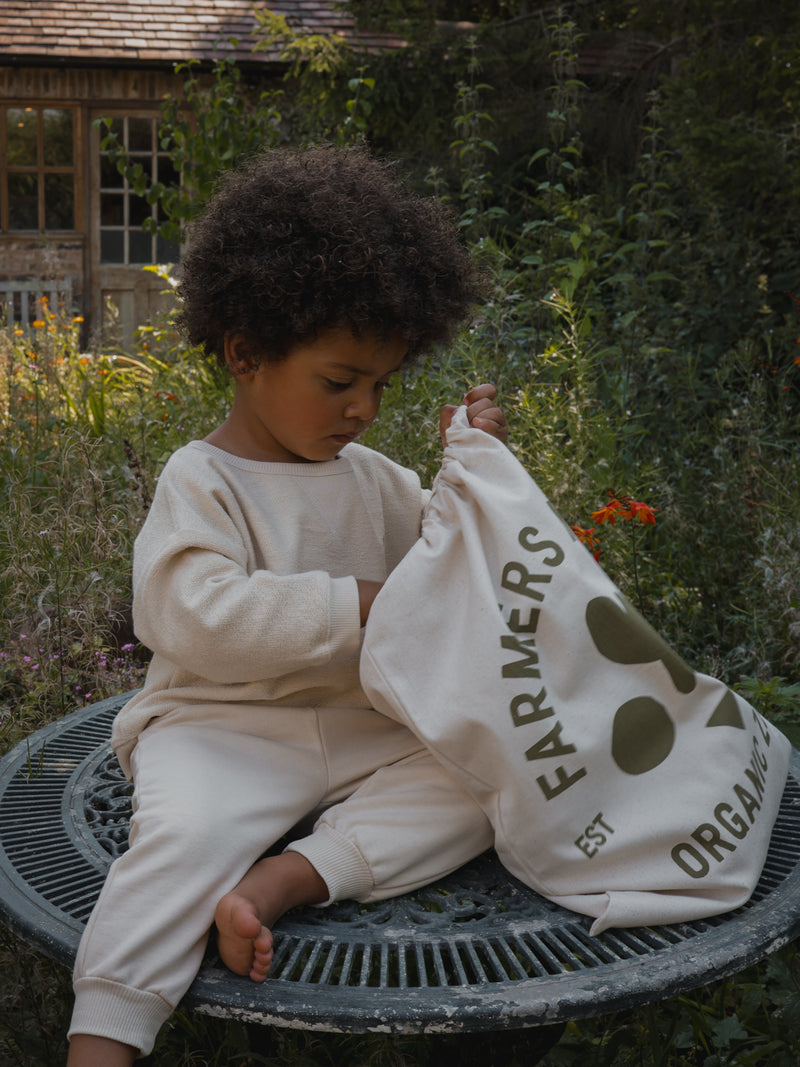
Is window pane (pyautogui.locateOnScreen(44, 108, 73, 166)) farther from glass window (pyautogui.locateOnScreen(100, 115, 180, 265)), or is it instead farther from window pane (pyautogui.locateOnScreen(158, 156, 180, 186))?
window pane (pyautogui.locateOnScreen(158, 156, 180, 186))

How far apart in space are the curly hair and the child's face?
0.09 ft

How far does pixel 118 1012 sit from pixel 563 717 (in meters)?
0.71

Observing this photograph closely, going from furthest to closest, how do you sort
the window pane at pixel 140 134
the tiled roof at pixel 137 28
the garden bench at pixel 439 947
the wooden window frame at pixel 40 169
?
the window pane at pixel 140 134, the wooden window frame at pixel 40 169, the tiled roof at pixel 137 28, the garden bench at pixel 439 947

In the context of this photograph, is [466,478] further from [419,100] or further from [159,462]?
[419,100]

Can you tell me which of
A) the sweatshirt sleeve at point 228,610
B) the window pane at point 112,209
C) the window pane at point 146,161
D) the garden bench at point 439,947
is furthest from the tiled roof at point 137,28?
the garden bench at point 439,947

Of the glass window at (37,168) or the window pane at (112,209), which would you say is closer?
the glass window at (37,168)

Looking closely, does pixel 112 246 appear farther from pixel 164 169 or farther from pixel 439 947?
pixel 439 947

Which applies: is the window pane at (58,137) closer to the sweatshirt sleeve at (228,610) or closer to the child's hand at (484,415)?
the child's hand at (484,415)

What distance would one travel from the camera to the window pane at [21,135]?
35.4 ft

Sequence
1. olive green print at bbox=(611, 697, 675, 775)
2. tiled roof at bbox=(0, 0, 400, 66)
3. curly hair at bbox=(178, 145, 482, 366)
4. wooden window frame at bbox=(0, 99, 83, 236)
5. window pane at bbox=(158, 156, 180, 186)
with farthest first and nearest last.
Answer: window pane at bbox=(158, 156, 180, 186), wooden window frame at bbox=(0, 99, 83, 236), tiled roof at bbox=(0, 0, 400, 66), curly hair at bbox=(178, 145, 482, 366), olive green print at bbox=(611, 697, 675, 775)

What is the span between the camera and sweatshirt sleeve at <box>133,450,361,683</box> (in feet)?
5.31

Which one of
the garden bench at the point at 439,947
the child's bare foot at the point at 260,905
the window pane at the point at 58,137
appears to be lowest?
the garden bench at the point at 439,947

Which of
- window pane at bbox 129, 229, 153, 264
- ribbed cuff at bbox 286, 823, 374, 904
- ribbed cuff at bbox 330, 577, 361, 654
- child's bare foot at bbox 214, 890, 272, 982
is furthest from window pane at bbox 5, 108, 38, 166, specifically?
child's bare foot at bbox 214, 890, 272, 982

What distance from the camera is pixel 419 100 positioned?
822 cm
